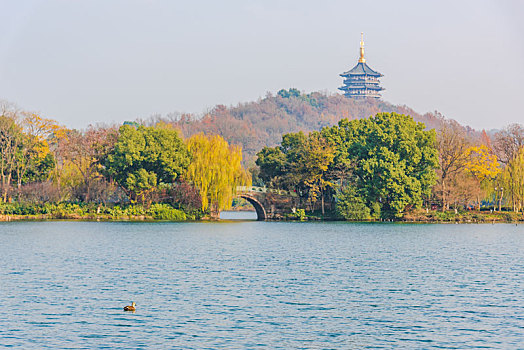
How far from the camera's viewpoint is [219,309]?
21.9 m

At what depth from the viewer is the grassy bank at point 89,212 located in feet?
210

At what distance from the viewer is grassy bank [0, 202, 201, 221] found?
6400 cm

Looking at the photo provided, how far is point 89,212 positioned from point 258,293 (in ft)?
141

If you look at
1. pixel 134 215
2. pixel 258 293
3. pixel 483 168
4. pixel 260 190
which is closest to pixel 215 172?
pixel 260 190

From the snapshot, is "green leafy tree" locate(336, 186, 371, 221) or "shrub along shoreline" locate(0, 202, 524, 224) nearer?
"shrub along shoreline" locate(0, 202, 524, 224)

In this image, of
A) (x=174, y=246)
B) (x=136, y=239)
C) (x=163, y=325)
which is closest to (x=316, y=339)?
(x=163, y=325)

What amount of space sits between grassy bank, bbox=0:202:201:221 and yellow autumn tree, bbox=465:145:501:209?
26.6 m

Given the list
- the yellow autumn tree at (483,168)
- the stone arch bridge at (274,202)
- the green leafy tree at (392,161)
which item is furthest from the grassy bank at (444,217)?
the yellow autumn tree at (483,168)

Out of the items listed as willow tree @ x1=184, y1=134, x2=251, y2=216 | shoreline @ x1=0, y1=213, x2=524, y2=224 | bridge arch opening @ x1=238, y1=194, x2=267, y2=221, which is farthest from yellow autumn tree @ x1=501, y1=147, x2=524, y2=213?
willow tree @ x1=184, y1=134, x2=251, y2=216

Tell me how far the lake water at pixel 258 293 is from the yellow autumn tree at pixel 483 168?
86.2ft

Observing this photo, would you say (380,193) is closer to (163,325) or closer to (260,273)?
(260,273)

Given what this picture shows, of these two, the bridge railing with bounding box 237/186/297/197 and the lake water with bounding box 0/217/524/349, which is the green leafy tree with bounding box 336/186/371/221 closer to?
the bridge railing with bounding box 237/186/297/197

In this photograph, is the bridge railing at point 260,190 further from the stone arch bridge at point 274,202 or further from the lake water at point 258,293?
the lake water at point 258,293

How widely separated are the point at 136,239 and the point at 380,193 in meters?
27.2
